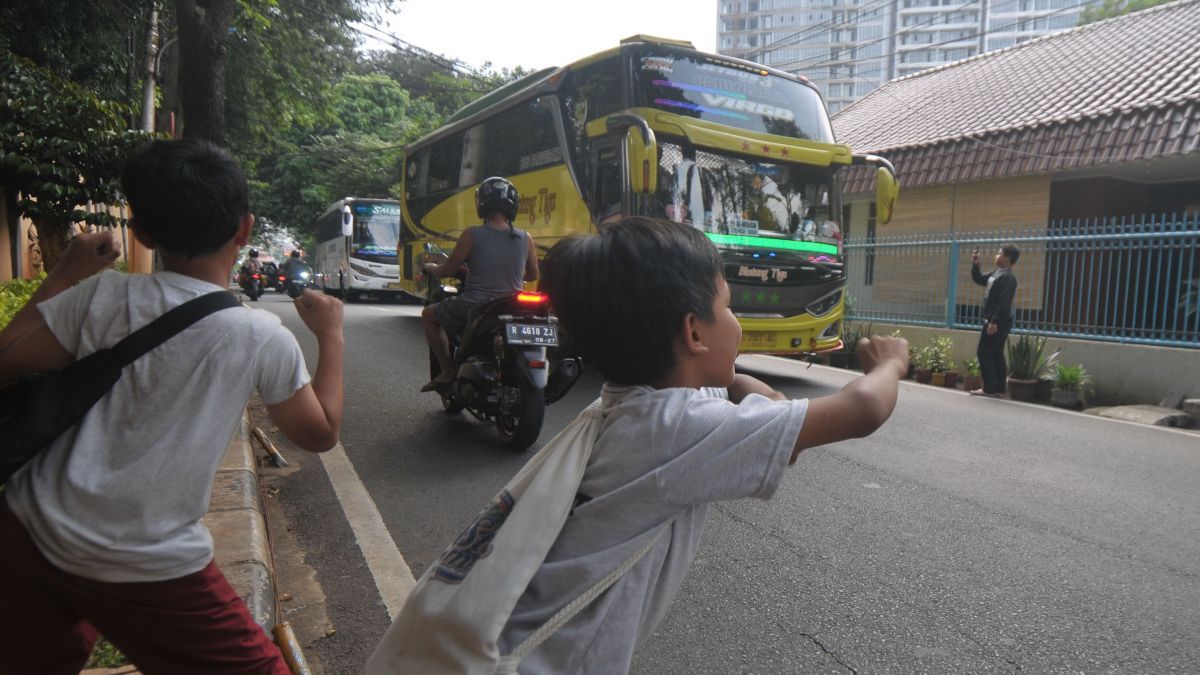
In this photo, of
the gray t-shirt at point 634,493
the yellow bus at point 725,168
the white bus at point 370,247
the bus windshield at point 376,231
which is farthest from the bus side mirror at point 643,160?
the bus windshield at point 376,231

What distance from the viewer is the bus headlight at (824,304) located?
8.59m

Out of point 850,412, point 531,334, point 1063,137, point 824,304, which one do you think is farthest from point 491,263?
point 1063,137

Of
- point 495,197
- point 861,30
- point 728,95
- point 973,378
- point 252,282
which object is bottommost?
point 973,378

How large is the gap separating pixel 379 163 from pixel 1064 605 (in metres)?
29.3

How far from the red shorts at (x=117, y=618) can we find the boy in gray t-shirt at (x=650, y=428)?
27.0 inches

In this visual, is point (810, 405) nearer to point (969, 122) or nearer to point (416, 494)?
point (416, 494)

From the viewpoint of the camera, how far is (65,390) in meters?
1.46

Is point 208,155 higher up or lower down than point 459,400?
higher up

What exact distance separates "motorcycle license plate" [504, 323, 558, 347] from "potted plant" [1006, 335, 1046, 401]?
5.97m

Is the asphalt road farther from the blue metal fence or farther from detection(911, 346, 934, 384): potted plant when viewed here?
detection(911, 346, 934, 384): potted plant

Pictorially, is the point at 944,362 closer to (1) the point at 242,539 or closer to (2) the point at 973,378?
(2) the point at 973,378

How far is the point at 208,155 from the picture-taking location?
1616 millimetres

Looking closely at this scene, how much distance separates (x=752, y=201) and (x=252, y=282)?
57.9ft

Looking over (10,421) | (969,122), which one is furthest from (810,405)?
(969,122)
